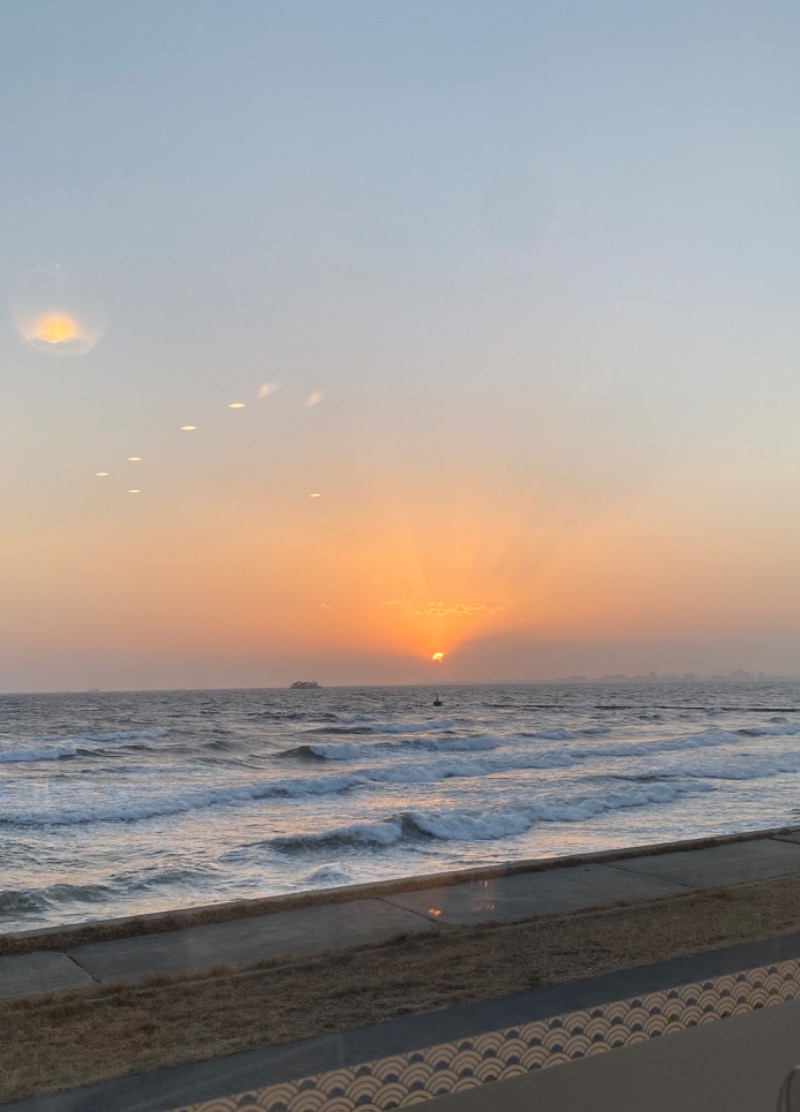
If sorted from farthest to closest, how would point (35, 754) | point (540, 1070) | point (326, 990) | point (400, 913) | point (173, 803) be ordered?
point (35, 754) < point (173, 803) < point (400, 913) < point (326, 990) < point (540, 1070)

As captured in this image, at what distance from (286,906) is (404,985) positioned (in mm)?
2424

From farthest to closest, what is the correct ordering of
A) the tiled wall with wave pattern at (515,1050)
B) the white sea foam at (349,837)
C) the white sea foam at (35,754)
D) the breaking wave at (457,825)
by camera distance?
the white sea foam at (35,754)
the breaking wave at (457,825)
the white sea foam at (349,837)
the tiled wall with wave pattern at (515,1050)

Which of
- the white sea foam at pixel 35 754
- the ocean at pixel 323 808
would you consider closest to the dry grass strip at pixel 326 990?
the ocean at pixel 323 808

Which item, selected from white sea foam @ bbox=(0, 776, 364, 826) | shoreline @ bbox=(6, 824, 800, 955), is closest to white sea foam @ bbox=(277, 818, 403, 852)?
shoreline @ bbox=(6, 824, 800, 955)

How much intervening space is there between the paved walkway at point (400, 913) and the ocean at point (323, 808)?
9.82 ft

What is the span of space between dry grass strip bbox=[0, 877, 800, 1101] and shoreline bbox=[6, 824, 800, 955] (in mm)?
1302

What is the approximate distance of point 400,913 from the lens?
273 inches

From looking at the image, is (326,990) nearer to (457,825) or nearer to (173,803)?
(457,825)

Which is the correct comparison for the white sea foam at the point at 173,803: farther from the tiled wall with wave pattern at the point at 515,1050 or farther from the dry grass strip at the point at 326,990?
the tiled wall with wave pattern at the point at 515,1050

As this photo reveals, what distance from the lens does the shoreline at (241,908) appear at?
627 centimetres

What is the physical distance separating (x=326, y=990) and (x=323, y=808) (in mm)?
14295

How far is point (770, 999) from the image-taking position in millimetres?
3674

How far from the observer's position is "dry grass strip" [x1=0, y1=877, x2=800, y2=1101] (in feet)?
13.2

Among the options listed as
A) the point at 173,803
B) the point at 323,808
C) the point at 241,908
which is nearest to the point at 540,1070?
the point at 241,908
